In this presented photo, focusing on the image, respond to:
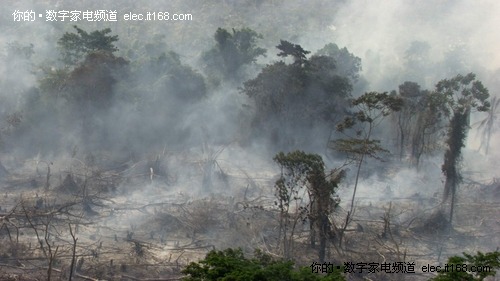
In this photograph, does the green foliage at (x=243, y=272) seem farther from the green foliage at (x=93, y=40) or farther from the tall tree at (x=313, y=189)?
the green foliage at (x=93, y=40)

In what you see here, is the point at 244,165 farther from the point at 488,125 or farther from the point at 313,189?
the point at 488,125

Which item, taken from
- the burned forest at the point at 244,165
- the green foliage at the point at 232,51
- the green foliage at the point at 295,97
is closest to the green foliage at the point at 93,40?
the burned forest at the point at 244,165

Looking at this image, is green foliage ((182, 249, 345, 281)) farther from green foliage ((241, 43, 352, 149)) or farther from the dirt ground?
green foliage ((241, 43, 352, 149))

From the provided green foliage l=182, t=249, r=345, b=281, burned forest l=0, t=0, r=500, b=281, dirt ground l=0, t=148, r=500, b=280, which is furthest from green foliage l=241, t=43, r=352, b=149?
green foliage l=182, t=249, r=345, b=281

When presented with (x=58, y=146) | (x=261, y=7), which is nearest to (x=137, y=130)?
(x=58, y=146)

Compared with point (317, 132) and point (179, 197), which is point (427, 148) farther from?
point (179, 197)

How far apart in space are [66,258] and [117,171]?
11.9m

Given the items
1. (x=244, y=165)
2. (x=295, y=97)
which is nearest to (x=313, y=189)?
(x=244, y=165)

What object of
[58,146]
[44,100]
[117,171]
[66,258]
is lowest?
[66,258]

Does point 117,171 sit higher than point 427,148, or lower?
lower

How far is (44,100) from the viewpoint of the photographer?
35.0 meters

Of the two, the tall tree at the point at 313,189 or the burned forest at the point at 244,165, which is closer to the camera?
the tall tree at the point at 313,189

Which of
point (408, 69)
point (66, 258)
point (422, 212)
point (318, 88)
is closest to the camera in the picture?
point (66, 258)

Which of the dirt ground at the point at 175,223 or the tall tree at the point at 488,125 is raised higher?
the tall tree at the point at 488,125
